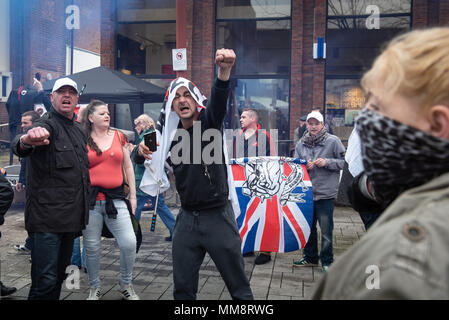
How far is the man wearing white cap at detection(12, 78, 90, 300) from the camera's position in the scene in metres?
3.39

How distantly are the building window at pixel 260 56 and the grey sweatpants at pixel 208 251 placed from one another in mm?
9571

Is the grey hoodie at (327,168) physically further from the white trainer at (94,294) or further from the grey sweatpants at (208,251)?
the white trainer at (94,294)

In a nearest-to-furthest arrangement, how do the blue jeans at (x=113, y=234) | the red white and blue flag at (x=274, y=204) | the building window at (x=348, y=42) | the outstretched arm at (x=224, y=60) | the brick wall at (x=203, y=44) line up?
the outstretched arm at (x=224, y=60), the blue jeans at (x=113, y=234), the red white and blue flag at (x=274, y=204), the building window at (x=348, y=42), the brick wall at (x=203, y=44)

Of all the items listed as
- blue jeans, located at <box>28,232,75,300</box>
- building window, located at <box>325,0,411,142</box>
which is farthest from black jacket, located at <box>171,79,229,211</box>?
building window, located at <box>325,0,411,142</box>

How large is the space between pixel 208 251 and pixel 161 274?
88.3 inches

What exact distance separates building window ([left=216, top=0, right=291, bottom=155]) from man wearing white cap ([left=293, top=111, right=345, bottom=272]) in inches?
271

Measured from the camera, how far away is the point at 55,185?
11.6 feet

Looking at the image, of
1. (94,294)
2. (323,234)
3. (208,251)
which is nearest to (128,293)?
(94,294)

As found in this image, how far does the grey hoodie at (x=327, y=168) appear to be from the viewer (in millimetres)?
5484

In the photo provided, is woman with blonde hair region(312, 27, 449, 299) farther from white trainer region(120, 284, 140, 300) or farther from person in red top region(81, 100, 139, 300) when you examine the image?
white trainer region(120, 284, 140, 300)

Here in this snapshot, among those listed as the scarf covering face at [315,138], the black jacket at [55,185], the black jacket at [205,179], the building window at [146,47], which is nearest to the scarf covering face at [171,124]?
the black jacket at [205,179]

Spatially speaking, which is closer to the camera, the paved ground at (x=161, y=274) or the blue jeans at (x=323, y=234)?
the paved ground at (x=161, y=274)
